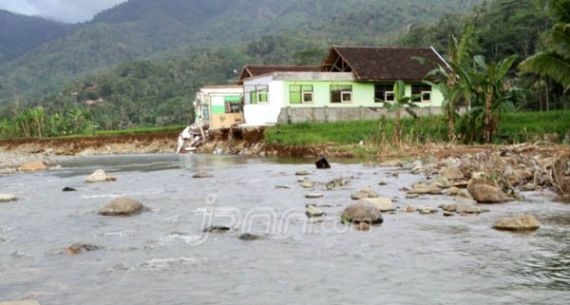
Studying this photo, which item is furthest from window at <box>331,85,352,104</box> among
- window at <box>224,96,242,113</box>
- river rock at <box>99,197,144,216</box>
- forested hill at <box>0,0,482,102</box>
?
forested hill at <box>0,0,482,102</box>

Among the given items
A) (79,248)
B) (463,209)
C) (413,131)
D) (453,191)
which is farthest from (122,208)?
(413,131)

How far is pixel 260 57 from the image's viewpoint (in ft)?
321

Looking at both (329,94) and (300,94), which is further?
(329,94)

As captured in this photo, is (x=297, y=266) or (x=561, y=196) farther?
(x=561, y=196)

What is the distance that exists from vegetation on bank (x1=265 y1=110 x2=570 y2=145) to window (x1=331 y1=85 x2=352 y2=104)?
4.86 metres

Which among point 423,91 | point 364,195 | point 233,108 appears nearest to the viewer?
point 364,195

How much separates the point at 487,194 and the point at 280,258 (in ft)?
17.9

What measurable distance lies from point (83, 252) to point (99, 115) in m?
69.9

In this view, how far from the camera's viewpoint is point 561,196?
39.7 feet

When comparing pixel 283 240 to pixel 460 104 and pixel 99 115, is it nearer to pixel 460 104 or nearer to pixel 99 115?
pixel 460 104

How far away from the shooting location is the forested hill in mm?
108812

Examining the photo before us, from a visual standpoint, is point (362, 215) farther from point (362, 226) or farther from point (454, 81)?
point (454, 81)

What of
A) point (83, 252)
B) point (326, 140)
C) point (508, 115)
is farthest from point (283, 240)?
point (508, 115)

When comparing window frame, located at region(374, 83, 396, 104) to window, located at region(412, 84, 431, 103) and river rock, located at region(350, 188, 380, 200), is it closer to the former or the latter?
window, located at region(412, 84, 431, 103)
